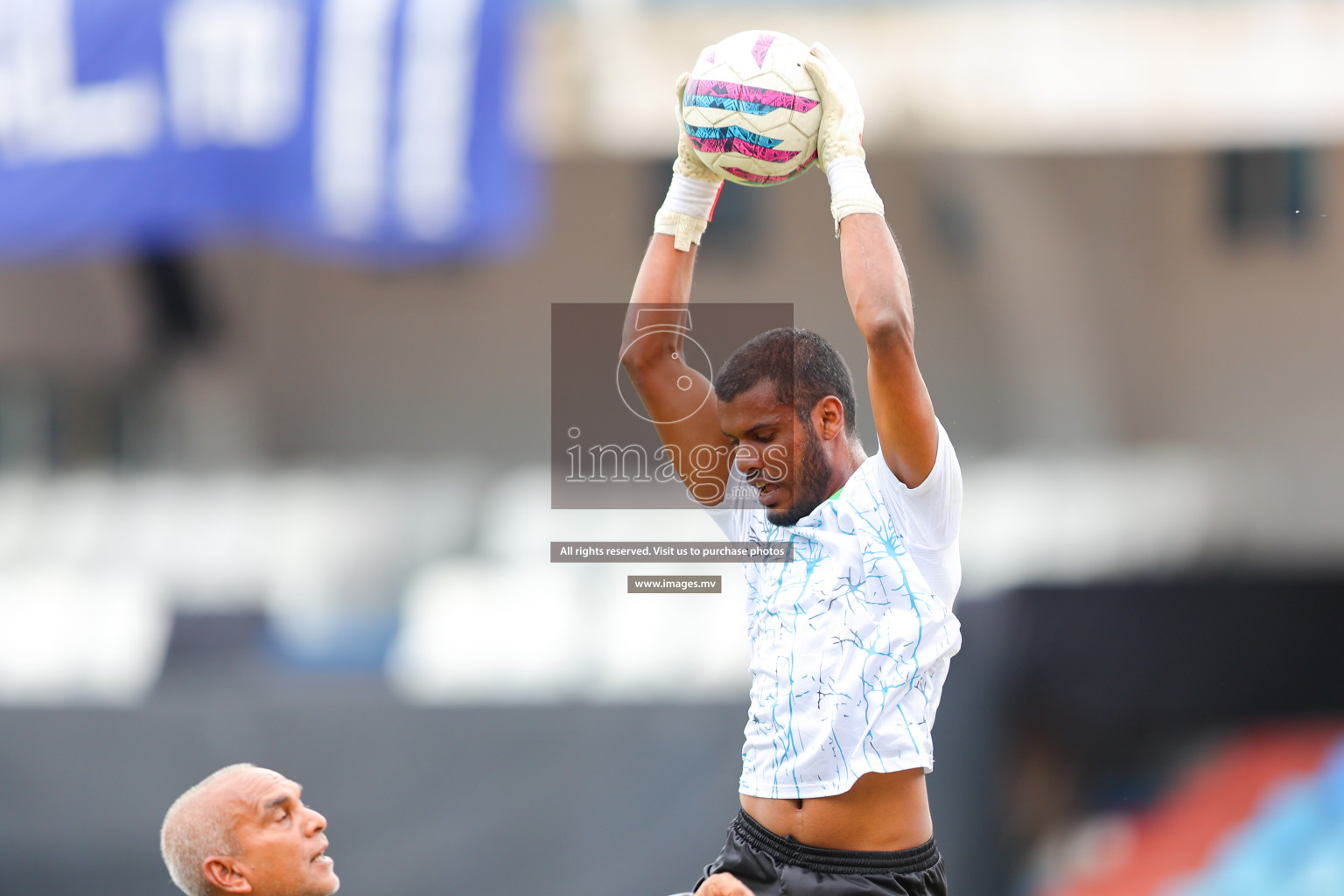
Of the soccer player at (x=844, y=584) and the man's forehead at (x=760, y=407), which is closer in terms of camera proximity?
the soccer player at (x=844, y=584)

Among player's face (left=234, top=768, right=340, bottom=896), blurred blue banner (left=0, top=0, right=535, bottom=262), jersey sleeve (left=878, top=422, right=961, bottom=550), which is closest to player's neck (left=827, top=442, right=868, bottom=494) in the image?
jersey sleeve (left=878, top=422, right=961, bottom=550)

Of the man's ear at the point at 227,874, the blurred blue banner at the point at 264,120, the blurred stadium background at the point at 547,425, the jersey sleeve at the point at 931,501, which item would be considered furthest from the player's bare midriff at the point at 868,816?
the blurred blue banner at the point at 264,120

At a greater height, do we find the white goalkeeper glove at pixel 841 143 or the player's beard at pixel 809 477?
the white goalkeeper glove at pixel 841 143

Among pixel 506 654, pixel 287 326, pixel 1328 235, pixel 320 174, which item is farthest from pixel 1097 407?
pixel 287 326

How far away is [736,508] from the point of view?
269cm

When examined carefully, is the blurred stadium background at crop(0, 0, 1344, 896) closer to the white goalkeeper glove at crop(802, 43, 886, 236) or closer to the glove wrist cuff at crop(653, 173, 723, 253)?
the glove wrist cuff at crop(653, 173, 723, 253)

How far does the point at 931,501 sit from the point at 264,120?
5.43 metres

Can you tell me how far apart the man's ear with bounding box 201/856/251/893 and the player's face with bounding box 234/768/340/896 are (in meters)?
0.01

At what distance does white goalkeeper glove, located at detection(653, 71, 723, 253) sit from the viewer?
2.67 m

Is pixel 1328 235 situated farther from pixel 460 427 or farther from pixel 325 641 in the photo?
pixel 325 641

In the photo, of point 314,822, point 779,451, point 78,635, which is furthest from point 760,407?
point 78,635

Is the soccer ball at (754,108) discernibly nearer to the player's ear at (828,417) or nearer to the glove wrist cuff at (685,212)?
the glove wrist cuff at (685,212)

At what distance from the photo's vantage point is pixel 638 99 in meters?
7.66

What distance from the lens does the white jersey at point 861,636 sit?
92.7 inches
